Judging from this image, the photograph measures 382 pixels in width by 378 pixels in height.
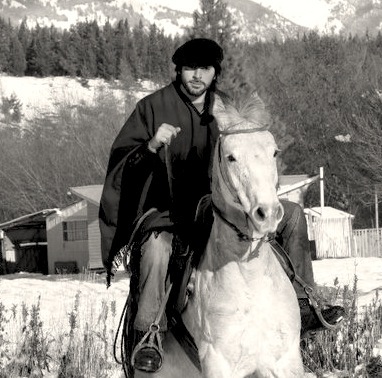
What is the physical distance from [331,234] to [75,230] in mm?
13885

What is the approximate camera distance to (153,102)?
5.97 metres

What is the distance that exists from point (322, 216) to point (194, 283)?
35506 millimetres

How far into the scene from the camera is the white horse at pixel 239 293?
181 inches

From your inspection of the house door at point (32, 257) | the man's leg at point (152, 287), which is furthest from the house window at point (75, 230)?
the man's leg at point (152, 287)

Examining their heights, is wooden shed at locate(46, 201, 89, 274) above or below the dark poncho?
below

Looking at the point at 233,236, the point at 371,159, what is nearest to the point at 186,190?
the point at 233,236

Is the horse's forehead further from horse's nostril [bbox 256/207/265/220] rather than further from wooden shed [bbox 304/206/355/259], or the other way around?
wooden shed [bbox 304/206/355/259]

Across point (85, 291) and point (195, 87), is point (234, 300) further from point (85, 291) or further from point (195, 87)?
point (85, 291)

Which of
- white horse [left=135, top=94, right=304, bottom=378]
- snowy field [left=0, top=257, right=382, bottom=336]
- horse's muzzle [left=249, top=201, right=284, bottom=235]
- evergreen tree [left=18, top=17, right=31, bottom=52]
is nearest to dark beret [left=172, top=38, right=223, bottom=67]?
white horse [left=135, top=94, right=304, bottom=378]


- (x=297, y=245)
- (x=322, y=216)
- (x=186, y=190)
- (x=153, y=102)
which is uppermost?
(x=153, y=102)

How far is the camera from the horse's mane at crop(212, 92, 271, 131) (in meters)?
4.75

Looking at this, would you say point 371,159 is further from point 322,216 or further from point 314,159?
point 314,159

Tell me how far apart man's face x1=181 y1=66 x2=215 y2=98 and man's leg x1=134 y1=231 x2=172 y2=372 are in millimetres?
1124

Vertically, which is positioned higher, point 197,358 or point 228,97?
point 228,97
